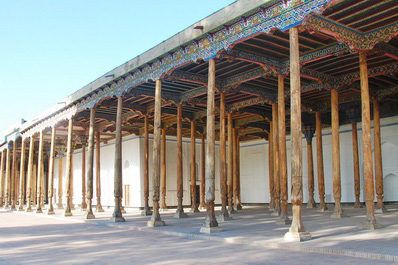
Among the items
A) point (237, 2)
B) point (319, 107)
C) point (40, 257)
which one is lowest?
point (40, 257)

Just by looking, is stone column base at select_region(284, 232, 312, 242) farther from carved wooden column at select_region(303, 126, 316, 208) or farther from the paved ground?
carved wooden column at select_region(303, 126, 316, 208)

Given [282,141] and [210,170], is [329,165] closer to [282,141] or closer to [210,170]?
[282,141]

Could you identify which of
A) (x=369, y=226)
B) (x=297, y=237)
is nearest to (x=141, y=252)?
(x=297, y=237)

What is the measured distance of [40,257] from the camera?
27.1 ft

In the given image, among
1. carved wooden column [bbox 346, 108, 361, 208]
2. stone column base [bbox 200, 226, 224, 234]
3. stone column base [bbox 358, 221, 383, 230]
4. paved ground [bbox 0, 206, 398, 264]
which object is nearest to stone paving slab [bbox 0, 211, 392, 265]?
paved ground [bbox 0, 206, 398, 264]

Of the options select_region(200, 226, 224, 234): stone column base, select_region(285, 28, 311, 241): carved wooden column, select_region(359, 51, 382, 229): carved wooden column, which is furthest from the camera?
select_region(200, 226, 224, 234): stone column base

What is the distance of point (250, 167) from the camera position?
3141cm

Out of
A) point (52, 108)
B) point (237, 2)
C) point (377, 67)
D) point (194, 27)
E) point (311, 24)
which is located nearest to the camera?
point (311, 24)

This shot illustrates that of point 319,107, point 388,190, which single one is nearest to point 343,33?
point 319,107

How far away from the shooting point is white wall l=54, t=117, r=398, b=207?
70.8 feet

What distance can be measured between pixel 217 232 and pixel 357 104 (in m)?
12.0

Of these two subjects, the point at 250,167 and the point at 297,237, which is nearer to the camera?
the point at 297,237

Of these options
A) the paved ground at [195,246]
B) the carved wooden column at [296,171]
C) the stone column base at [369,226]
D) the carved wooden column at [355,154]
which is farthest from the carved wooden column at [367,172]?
the carved wooden column at [355,154]

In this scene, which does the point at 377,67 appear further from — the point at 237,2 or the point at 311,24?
the point at 237,2
